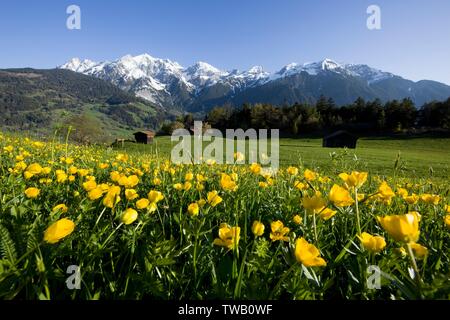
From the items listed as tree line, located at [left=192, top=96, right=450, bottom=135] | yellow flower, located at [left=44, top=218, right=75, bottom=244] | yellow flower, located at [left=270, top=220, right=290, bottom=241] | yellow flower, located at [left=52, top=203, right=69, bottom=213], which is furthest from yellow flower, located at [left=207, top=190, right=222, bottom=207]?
tree line, located at [left=192, top=96, right=450, bottom=135]

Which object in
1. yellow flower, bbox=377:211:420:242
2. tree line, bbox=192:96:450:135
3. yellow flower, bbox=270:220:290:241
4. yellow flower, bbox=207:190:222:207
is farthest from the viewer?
tree line, bbox=192:96:450:135

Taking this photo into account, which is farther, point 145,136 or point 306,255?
point 145,136

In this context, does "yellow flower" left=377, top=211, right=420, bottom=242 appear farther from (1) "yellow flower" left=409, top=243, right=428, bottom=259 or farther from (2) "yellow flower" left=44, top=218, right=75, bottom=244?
(2) "yellow flower" left=44, top=218, right=75, bottom=244

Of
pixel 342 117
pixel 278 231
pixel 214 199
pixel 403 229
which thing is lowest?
pixel 278 231

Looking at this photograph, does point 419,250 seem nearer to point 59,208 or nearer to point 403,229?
point 403,229

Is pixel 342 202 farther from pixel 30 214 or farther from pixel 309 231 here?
pixel 30 214

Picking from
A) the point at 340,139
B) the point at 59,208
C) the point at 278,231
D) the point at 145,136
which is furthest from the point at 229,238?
the point at 145,136

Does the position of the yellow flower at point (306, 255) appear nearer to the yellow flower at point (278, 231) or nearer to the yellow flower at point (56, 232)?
the yellow flower at point (278, 231)

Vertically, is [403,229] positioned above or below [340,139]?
above

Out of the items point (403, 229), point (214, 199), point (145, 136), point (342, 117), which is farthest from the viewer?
point (342, 117)

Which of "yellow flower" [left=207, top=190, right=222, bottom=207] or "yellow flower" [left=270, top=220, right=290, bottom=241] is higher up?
"yellow flower" [left=207, top=190, right=222, bottom=207]

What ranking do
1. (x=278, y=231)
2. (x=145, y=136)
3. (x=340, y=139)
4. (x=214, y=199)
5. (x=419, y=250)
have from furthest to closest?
(x=145, y=136) → (x=340, y=139) → (x=214, y=199) → (x=278, y=231) → (x=419, y=250)

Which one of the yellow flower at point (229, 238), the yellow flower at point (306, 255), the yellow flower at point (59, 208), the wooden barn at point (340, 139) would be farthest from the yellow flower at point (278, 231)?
the wooden barn at point (340, 139)
